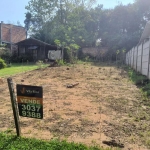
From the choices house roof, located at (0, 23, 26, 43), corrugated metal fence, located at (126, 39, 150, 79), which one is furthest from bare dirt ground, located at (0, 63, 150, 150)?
house roof, located at (0, 23, 26, 43)

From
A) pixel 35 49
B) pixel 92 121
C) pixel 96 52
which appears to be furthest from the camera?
pixel 96 52

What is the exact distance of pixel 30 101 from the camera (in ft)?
9.64

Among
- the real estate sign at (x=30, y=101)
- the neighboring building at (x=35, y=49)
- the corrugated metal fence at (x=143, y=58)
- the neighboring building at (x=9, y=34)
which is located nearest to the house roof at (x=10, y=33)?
the neighboring building at (x=9, y=34)

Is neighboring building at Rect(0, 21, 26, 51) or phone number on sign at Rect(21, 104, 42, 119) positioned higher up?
neighboring building at Rect(0, 21, 26, 51)

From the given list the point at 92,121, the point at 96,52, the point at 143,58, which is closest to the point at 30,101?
the point at 92,121

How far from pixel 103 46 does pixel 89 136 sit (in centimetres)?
2639

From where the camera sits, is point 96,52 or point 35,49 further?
point 96,52

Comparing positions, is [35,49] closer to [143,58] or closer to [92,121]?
[143,58]

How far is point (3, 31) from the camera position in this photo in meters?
28.0

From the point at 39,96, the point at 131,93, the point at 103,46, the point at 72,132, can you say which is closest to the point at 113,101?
the point at 131,93

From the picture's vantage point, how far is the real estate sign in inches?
113

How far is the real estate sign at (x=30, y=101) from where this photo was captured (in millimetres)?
2879

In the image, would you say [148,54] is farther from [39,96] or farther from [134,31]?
[134,31]

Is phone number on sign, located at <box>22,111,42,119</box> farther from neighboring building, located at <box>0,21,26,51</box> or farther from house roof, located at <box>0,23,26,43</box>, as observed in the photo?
house roof, located at <box>0,23,26,43</box>
